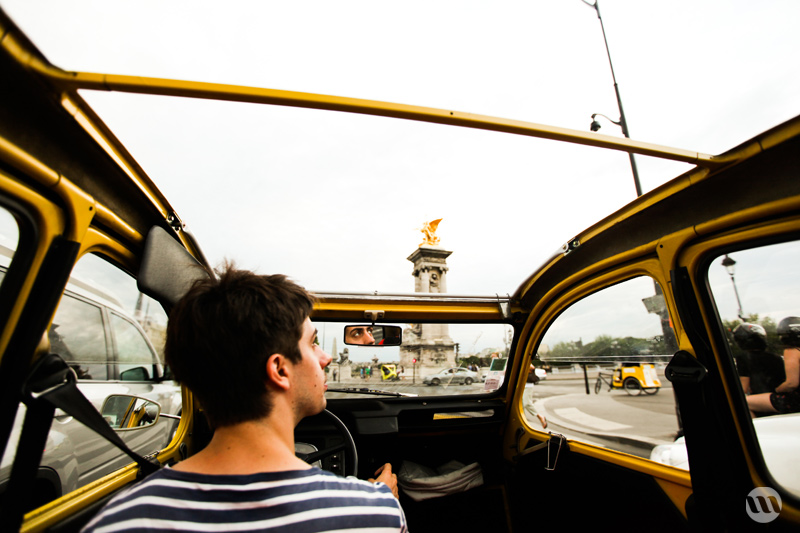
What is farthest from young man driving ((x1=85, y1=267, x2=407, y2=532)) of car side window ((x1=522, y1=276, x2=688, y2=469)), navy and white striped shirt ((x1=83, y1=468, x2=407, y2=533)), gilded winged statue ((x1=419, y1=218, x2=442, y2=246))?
gilded winged statue ((x1=419, y1=218, x2=442, y2=246))

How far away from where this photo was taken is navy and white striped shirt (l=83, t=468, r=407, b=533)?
98cm

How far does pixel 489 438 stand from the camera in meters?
3.95

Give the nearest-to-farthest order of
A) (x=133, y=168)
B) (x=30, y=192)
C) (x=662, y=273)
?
1. (x=30, y=192)
2. (x=133, y=168)
3. (x=662, y=273)

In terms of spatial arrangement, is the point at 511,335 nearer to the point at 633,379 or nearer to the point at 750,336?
the point at 633,379

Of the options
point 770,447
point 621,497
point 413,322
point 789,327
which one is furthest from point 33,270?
point 621,497

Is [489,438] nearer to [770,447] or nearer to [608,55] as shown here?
[770,447]

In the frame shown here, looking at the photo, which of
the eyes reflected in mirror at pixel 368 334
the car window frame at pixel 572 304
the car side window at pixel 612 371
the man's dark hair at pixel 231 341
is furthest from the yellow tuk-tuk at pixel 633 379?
the man's dark hair at pixel 231 341

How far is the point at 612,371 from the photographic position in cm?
279

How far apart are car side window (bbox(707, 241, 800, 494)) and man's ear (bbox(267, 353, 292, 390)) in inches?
80.4

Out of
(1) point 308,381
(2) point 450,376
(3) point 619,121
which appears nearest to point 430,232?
(3) point 619,121

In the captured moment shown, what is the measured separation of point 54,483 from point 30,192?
1304mm

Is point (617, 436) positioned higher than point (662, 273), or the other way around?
point (662, 273)

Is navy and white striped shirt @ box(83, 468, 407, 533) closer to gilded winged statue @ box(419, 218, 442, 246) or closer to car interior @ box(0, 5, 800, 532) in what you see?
car interior @ box(0, 5, 800, 532)

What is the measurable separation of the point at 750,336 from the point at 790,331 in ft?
0.58
